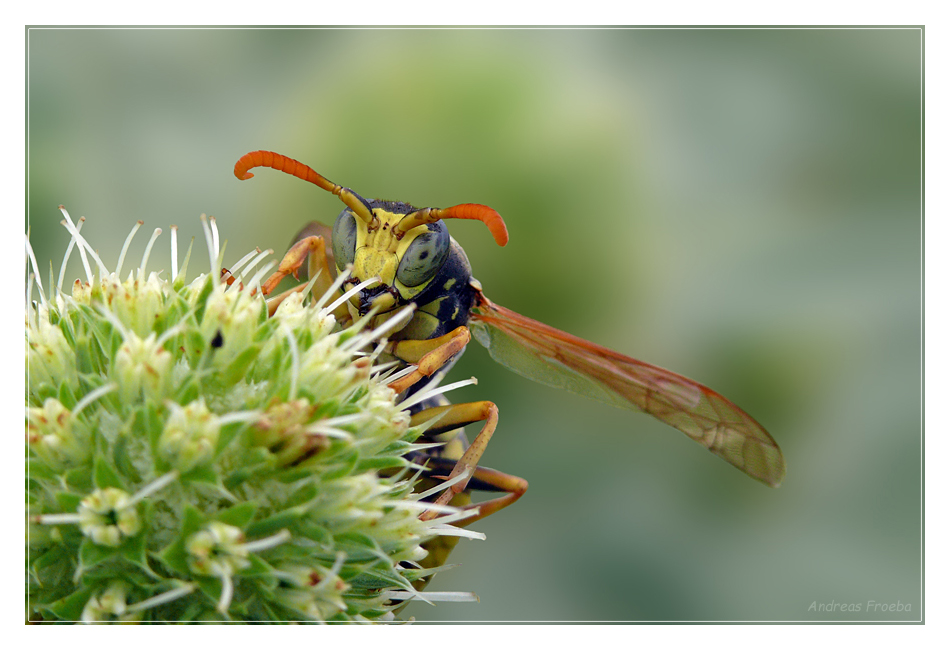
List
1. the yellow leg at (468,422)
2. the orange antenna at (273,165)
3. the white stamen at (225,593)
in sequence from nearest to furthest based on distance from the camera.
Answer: the white stamen at (225,593), the orange antenna at (273,165), the yellow leg at (468,422)

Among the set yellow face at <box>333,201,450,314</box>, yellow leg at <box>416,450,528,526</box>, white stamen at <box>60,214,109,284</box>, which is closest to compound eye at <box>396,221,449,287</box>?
yellow face at <box>333,201,450,314</box>

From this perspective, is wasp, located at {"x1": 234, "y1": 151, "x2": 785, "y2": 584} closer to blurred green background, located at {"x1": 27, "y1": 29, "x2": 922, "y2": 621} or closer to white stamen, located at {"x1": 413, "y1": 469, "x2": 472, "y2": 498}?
white stamen, located at {"x1": 413, "y1": 469, "x2": 472, "y2": 498}

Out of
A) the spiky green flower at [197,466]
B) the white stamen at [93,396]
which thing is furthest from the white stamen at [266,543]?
the white stamen at [93,396]

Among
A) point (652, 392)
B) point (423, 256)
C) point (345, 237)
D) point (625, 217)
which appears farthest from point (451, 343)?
point (625, 217)

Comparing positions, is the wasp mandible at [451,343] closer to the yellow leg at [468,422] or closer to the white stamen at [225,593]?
the yellow leg at [468,422]

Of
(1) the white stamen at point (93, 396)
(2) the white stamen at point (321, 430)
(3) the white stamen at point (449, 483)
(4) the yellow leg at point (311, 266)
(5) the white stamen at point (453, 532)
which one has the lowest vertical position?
(5) the white stamen at point (453, 532)

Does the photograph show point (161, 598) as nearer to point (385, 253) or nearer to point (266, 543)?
point (266, 543)

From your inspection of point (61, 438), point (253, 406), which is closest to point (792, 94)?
point (253, 406)
